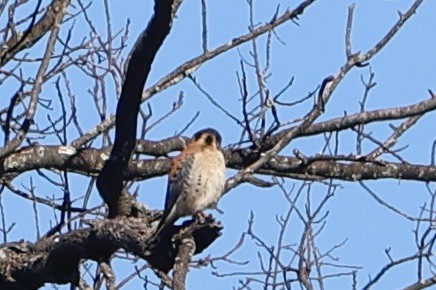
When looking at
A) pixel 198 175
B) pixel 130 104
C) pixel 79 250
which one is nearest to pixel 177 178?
pixel 198 175

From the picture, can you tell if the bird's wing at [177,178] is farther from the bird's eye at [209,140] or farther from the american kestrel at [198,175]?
the bird's eye at [209,140]

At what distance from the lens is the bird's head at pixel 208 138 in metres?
5.73

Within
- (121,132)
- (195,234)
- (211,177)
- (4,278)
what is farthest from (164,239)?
A: (211,177)

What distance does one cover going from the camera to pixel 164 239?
13.8 feet

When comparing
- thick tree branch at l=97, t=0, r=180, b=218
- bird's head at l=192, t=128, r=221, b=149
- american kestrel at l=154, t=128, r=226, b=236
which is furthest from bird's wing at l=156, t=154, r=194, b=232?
thick tree branch at l=97, t=0, r=180, b=218

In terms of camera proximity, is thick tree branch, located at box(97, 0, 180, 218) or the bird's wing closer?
thick tree branch, located at box(97, 0, 180, 218)

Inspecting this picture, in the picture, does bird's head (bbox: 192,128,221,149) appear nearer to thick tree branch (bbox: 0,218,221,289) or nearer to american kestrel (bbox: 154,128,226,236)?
american kestrel (bbox: 154,128,226,236)

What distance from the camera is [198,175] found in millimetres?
5859

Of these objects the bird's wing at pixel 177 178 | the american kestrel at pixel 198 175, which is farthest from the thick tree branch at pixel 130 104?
the american kestrel at pixel 198 175

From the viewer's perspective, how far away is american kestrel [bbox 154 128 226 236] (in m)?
5.64

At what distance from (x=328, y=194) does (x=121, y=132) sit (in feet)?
6.52

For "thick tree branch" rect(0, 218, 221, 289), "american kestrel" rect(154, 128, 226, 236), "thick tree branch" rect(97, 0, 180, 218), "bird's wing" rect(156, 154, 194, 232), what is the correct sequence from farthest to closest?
"american kestrel" rect(154, 128, 226, 236) → "bird's wing" rect(156, 154, 194, 232) → "thick tree branch" rect(0, 218, 221, 289) → "thick tree branch" rect(97, 0, 180, 218)

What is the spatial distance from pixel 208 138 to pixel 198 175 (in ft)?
0.72

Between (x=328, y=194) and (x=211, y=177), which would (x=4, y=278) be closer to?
(x=211, y=177)
